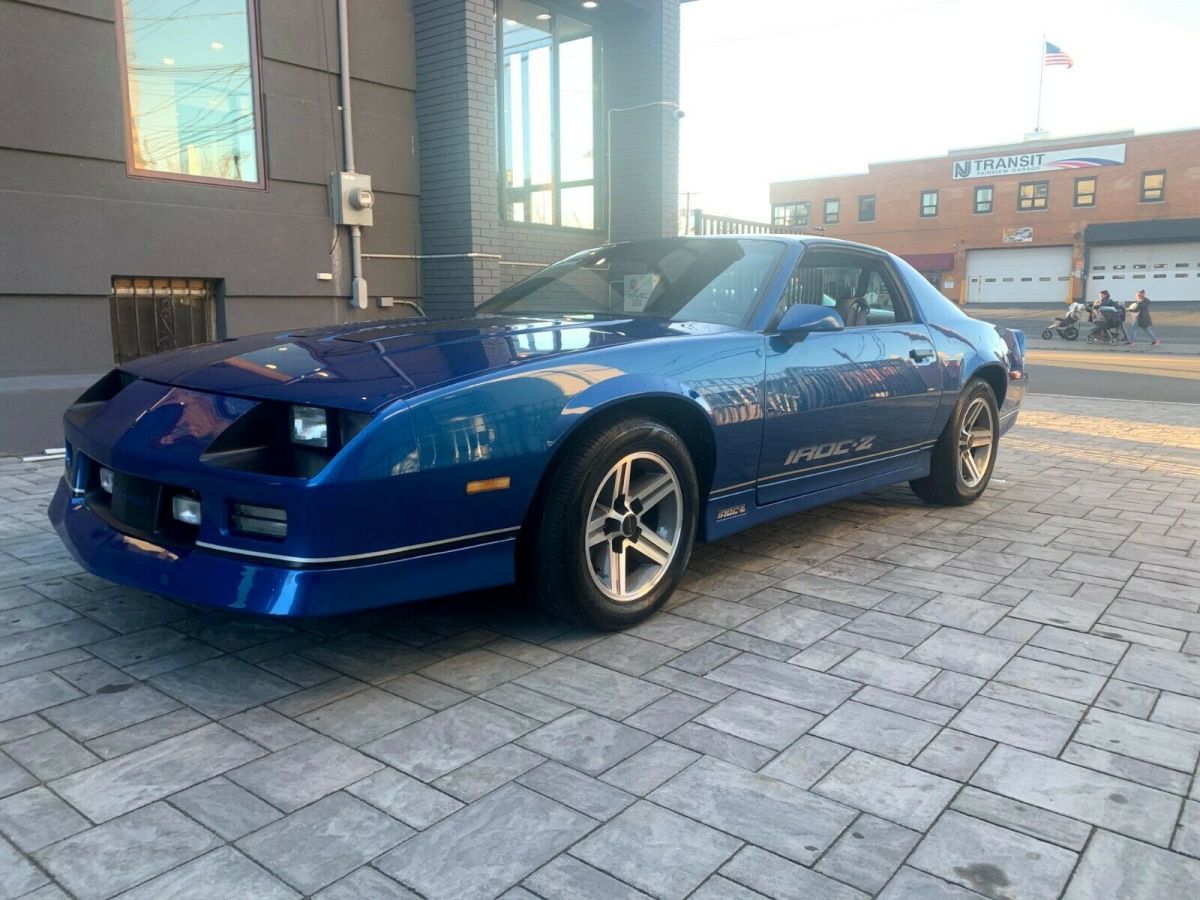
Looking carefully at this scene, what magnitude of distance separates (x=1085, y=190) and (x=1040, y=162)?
8.17ft

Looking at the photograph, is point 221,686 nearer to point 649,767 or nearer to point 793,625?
point 649,767

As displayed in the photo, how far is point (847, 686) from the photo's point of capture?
287 centimetres

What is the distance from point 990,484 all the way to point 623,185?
239 inches

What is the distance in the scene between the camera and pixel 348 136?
7.84 metres

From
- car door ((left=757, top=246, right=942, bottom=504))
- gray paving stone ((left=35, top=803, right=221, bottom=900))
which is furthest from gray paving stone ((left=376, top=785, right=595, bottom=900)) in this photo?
car door ((left=757, top=246, right=942, bottom=504))

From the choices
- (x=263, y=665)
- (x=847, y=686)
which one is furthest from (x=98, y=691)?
(x=847, y=686)

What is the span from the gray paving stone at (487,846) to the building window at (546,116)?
816 centimetres

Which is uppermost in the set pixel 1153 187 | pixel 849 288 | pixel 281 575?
pixel 1153 187

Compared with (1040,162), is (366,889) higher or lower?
lower

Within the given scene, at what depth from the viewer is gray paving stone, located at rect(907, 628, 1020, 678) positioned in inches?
119

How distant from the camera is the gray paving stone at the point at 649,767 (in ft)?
7.47

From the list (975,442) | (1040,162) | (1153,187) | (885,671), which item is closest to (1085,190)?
(1040,162)

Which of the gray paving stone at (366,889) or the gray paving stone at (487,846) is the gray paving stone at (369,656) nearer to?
the gray paving stone at (487,846)

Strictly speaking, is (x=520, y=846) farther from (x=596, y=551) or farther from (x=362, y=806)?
(x=596, y=551)
